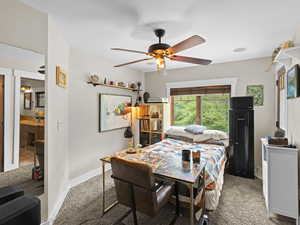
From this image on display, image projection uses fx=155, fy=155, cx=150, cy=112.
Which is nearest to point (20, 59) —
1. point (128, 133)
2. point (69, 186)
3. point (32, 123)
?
point (32, 123)

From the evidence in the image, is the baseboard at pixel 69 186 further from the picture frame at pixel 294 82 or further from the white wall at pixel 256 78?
the picture frame at pixel 294 82

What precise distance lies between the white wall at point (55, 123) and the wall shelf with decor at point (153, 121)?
6.74ft

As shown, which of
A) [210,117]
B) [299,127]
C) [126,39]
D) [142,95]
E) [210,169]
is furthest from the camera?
[142,95]

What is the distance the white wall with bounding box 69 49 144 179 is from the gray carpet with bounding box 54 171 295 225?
0.53 m

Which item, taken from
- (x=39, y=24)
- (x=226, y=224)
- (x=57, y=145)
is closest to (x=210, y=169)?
(x=226, y=224)

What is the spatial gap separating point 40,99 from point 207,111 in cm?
338

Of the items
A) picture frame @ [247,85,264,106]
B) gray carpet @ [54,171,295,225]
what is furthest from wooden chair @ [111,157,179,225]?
picture frame @ [247,85,264,106]

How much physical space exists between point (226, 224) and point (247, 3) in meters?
2.43

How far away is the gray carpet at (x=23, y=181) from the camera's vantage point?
1.54 metres

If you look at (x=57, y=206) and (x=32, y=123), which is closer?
(x=32, y=123)

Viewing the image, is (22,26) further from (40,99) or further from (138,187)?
(138,187)

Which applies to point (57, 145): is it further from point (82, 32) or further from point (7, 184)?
point (82, 32)

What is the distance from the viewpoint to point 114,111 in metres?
3.62

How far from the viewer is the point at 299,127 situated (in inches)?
75.3
